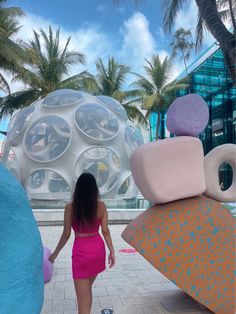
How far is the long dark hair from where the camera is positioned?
10.2 ft

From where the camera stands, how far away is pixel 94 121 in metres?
11.4

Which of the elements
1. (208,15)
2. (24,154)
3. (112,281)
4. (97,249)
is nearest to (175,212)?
(97,249)

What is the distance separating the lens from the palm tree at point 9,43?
51.4 ft

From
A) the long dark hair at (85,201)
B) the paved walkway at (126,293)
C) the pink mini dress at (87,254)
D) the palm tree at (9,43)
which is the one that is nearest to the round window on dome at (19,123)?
the palm tree at (9,43)

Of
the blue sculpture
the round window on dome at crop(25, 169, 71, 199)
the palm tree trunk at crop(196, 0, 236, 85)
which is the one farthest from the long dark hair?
the round window on dome at crop(25, 169, 71, 199)

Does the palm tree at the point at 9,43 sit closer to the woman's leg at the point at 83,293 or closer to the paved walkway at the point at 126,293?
the paved walkway at the point at 126,293

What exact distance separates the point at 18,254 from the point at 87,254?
37.6 inches

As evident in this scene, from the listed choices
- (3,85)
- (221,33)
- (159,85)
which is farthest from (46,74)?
(221,33)

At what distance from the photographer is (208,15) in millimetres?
5609

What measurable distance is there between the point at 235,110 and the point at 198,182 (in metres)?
21.8

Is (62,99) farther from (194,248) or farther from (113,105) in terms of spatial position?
(194,248)

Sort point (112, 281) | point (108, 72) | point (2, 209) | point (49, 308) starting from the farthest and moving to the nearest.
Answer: point (108, 72)
point (112, 281)
point (49, 308)
point (2, 209)

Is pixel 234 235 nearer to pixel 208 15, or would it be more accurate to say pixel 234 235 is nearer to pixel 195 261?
pixel 195 261

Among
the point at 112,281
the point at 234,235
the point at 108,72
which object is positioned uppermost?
the point at 108,72
